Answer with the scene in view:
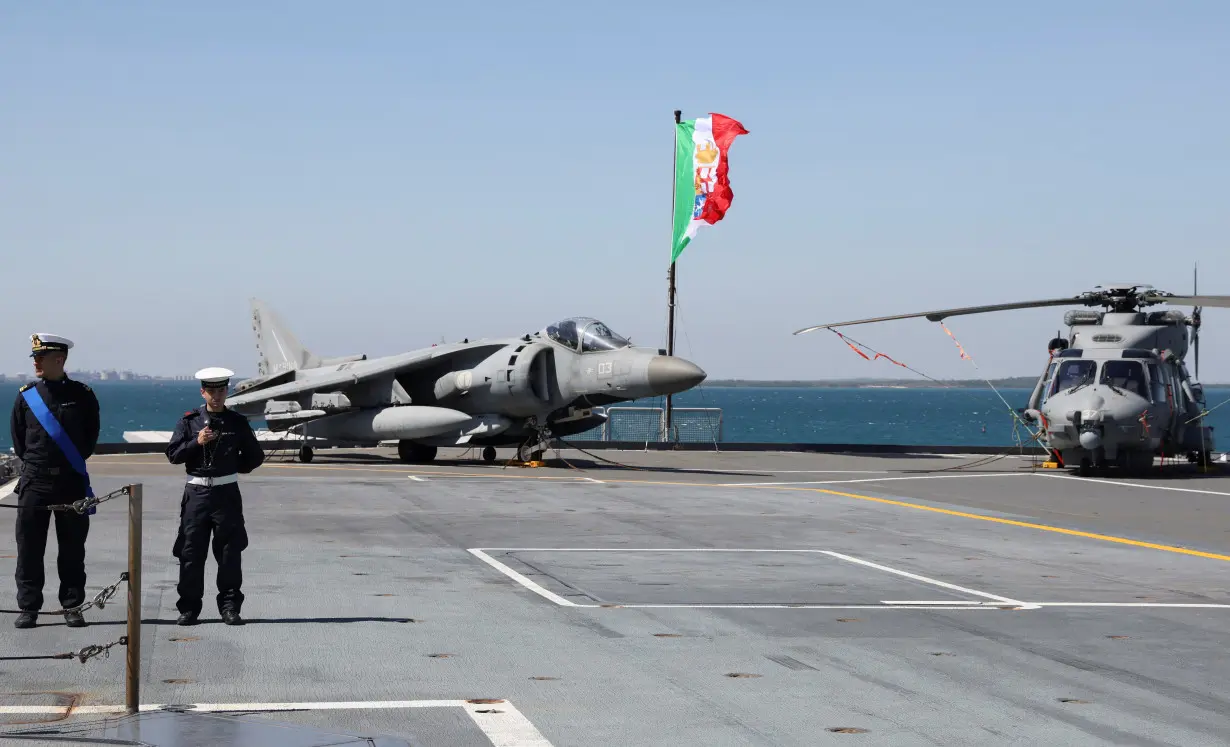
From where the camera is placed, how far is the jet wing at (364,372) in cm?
3195

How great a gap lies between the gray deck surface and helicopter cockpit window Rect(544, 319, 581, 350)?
10.5m

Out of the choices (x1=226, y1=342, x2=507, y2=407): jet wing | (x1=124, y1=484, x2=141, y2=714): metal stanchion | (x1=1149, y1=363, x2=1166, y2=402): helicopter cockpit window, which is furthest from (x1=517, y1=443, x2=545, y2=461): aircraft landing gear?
(x1=124, y1=484, x2=141, y2=714): metal stanchion

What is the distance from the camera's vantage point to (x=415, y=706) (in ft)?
22.7

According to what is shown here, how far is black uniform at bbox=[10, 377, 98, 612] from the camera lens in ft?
30.5

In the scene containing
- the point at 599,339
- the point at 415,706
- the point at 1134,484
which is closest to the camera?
the point at 415,706

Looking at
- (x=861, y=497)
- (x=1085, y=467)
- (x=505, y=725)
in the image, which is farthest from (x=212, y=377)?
(x=1085, y=467)

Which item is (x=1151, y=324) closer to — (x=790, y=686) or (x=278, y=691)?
(x=790, y=686)

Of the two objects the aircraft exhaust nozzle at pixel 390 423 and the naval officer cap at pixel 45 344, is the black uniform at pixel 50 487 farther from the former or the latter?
the aircraft exhaust nozzle at pixel 390 423

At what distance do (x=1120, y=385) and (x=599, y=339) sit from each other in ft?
37.6

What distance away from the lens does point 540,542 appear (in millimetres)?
15320

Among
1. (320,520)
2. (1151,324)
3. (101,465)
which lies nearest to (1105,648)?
(320,520)

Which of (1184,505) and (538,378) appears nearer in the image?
(1184,505)

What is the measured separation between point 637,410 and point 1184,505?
20326 millimetres

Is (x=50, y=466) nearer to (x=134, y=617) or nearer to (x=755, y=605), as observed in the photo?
(x=134, y=617)
